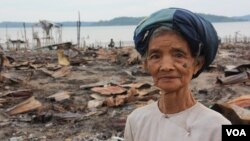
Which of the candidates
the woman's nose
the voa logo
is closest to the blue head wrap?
the woman's nose

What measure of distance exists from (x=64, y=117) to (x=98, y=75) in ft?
21.3

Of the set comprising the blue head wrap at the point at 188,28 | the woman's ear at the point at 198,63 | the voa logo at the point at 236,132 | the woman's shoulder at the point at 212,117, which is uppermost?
the blue head wrap at the point at 188,28

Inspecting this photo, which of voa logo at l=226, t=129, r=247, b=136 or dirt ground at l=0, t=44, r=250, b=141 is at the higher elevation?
voa logo at l=226, t=129, r=247, b=136

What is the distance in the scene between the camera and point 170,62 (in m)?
2.05

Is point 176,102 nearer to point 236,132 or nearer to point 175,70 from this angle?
point 175,70

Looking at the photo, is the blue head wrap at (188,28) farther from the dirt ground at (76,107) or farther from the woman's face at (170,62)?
the dirt ground at (76,107)

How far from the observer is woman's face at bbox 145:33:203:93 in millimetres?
2043

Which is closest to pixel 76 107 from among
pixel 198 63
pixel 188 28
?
pixel 198 63

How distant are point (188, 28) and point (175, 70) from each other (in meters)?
0.21

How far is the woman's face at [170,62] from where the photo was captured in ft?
6.70

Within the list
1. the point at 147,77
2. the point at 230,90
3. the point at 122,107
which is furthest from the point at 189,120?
the point at 147,77

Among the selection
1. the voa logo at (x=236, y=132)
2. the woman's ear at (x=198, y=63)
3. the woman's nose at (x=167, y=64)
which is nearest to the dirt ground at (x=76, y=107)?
the woman's ear at (x=198, y=63)

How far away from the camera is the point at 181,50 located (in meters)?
2.06

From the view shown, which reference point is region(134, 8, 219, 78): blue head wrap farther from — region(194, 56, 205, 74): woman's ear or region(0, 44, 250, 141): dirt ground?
region(0, 44, 250, 141): dirt ground
